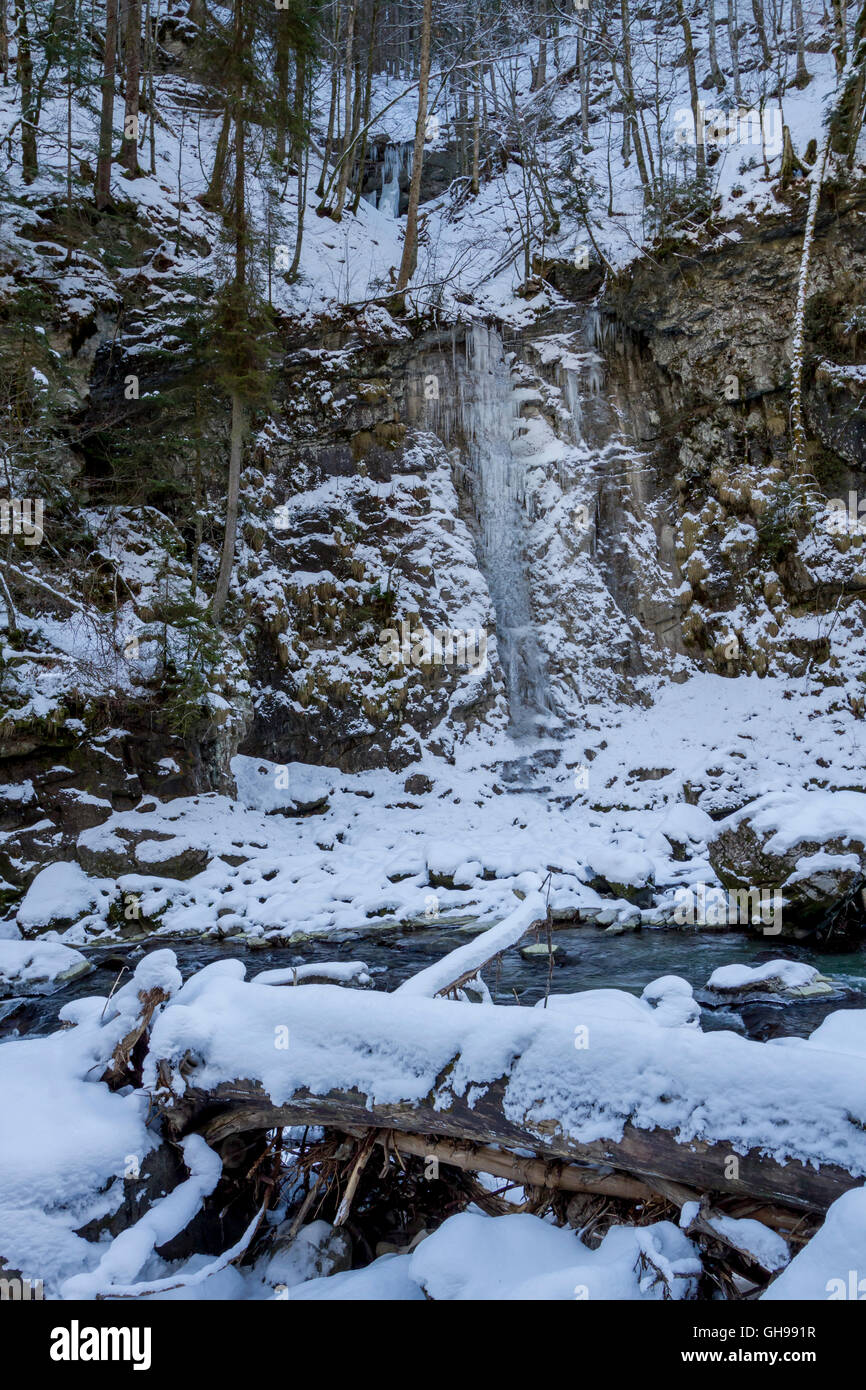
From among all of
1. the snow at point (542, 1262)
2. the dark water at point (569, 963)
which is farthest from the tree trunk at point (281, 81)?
the snow at point (542, 1262)

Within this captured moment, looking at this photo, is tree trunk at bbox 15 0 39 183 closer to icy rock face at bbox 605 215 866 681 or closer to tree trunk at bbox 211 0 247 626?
tree trunk at bbox 211 0 247 626

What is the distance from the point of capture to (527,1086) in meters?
2.33

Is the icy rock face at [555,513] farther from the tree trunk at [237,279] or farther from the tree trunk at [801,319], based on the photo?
the tree trunk at [237,279]

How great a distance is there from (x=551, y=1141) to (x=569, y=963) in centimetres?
617

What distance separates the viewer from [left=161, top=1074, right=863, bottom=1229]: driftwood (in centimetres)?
199

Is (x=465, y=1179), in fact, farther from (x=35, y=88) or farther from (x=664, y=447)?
(x=35, y=88)

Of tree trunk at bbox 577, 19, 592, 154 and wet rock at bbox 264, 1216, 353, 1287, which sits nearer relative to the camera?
wet rock at bbox 264, 1216, 353, 1287

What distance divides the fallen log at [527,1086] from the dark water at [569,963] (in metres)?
4.15

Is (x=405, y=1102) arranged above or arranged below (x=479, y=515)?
below

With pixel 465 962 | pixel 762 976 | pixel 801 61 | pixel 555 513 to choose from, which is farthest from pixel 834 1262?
Answer: pixel 801 61

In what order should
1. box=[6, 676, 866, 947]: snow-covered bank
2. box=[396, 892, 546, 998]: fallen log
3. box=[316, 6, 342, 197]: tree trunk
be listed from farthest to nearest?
box=[316, 6, 342, 197]: tree trunk < box=[6, 676, 866, 947]: snow-covered bank < box=[396, 892, 546, 998]: fallen log

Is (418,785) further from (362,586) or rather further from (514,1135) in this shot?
(514,1135)

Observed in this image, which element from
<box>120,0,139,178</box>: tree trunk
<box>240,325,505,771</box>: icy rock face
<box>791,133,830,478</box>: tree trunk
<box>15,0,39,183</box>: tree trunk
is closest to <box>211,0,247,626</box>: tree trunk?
<box>240,325,505,771</box>: icy rock face

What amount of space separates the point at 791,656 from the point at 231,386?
11232 mm
